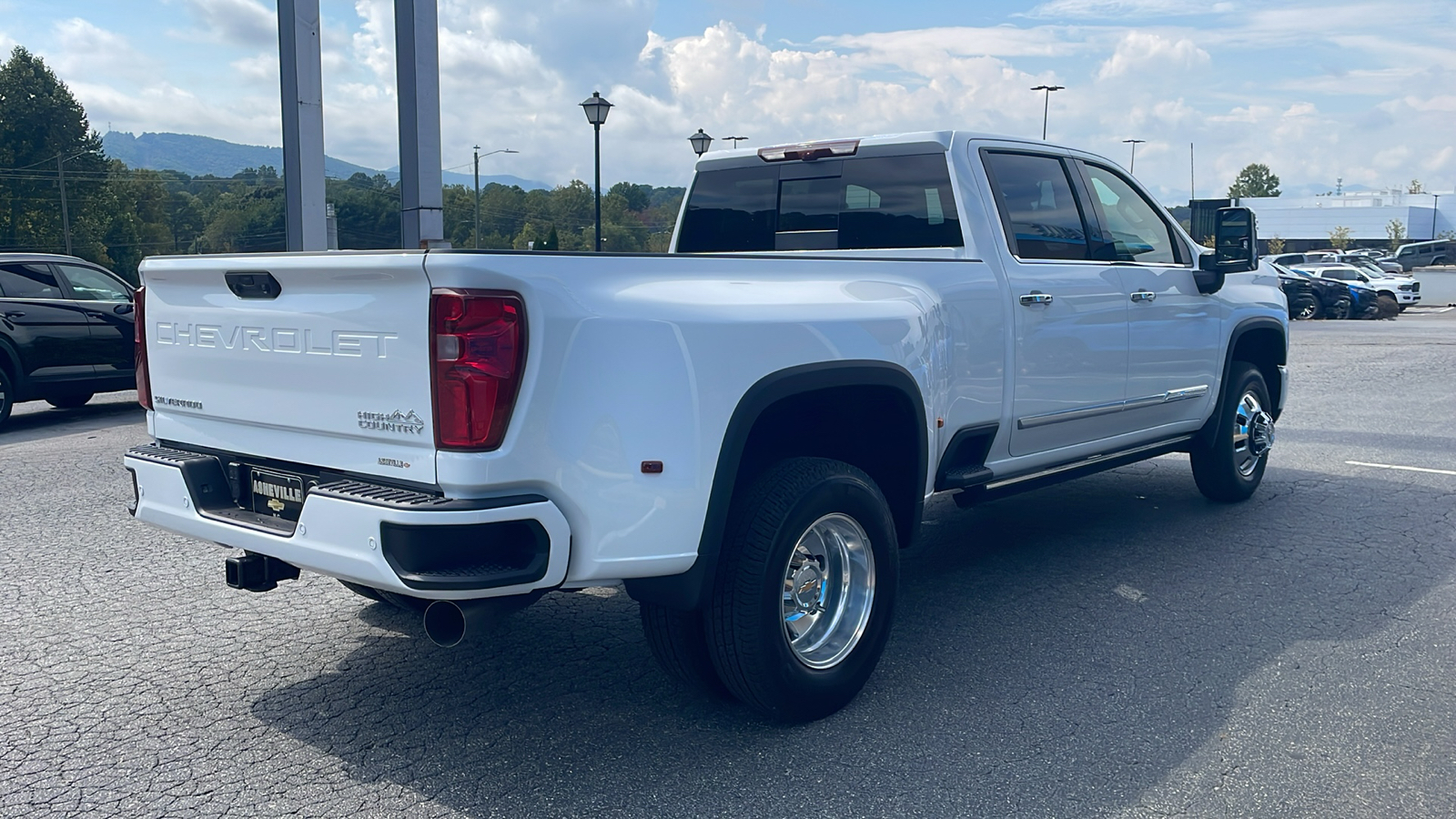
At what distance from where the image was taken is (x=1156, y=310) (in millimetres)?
5934

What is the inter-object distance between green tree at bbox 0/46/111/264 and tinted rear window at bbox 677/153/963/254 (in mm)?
72121

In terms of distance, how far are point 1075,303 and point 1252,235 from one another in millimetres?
1797

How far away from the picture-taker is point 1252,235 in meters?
6.39

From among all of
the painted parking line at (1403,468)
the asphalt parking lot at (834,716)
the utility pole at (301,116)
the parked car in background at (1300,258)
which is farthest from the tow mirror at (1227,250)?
the parked car in background at (1300,258)

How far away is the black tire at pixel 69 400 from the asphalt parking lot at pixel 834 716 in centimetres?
578

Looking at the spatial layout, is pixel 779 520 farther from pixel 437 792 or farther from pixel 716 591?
pixel 437 792

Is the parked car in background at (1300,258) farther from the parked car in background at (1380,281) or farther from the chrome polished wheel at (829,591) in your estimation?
the chrome polished wheel at (829,591)

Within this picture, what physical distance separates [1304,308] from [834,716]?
31.6 meters

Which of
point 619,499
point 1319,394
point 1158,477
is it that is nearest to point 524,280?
point 619,499

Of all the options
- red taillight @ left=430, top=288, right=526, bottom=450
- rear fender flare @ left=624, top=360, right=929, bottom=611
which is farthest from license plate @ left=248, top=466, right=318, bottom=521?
rear fender flare @ left=624, top=360, right=929, bottom=611

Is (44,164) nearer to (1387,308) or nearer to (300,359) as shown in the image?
(1387,308)

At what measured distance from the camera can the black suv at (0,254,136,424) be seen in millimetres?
10977

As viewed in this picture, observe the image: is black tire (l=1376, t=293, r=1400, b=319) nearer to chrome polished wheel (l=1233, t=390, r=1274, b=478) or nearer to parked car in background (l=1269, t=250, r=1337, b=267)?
parked car in background (l=1269, t=250, r=1337, b=267)

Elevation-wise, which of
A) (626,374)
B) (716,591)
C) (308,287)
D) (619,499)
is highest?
(308,287)
